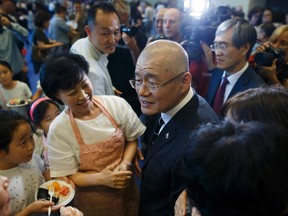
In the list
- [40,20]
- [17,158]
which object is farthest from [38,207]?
A: [40,20]

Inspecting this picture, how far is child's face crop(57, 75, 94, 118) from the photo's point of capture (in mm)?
1262

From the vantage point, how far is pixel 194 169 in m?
0.67

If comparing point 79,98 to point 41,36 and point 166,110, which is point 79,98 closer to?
point 166,110

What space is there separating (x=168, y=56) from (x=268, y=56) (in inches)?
45.3

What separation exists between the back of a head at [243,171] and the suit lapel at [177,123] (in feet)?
1.66

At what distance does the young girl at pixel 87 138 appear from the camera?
125cm

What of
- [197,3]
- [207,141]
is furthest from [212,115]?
[197,3]

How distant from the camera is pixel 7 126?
51.7 inches

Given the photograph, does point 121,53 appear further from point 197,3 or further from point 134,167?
point 134,167

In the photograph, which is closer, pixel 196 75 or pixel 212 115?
pixel 212 115

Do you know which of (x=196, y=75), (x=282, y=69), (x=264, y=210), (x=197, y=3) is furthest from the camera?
(x=197, y=3)

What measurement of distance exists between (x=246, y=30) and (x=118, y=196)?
1407 millimetres

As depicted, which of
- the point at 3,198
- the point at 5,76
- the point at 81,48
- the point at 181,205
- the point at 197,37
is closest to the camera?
the point at 3,198

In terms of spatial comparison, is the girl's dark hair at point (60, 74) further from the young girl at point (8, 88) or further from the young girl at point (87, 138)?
the young girl at point (8, 88)
